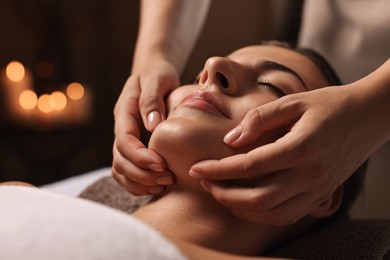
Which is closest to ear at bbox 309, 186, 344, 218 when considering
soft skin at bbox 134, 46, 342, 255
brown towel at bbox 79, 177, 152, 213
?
soft skin at bbox 134, 46, 342, 255

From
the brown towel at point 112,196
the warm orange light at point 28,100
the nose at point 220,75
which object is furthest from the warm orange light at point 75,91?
the nose at point 220,75

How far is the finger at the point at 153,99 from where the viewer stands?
1058 mm

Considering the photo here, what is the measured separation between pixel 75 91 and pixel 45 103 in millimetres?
151

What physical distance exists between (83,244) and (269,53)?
0.63 meters

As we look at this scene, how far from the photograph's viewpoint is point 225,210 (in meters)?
0.96

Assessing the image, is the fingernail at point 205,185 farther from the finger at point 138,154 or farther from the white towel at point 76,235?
the white towel at point 76,235

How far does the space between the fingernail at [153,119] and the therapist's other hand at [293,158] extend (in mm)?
188

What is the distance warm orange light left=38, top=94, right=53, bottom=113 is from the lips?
1.80 meters

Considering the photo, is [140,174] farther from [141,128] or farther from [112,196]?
[112,196]

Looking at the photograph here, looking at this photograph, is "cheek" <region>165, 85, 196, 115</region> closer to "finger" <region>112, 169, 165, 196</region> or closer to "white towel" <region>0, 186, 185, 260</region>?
"finger" <region>112, 169, 165, 196</region>

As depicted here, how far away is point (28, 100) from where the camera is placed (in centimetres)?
272

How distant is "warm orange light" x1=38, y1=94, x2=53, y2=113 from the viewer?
267cm

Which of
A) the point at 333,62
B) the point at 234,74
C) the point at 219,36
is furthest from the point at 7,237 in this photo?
the point at 219,36

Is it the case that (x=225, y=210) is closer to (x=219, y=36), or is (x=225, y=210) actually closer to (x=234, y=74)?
(x=234, y=74)
